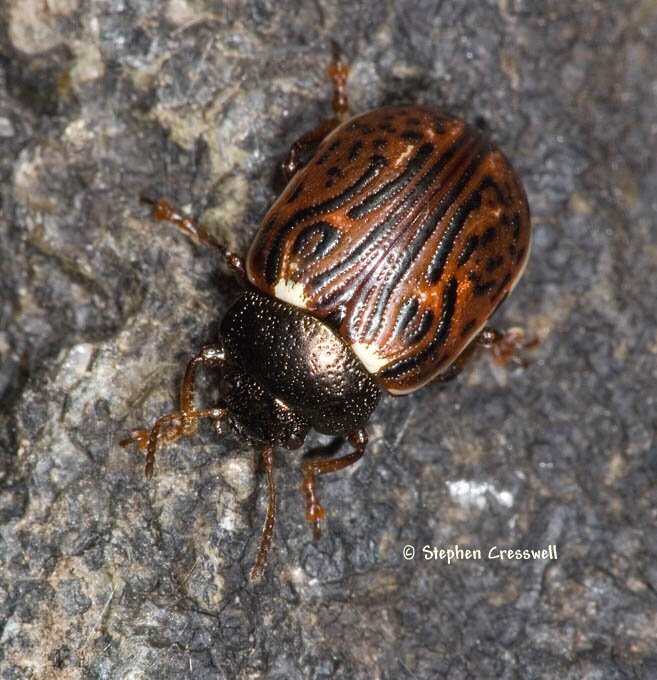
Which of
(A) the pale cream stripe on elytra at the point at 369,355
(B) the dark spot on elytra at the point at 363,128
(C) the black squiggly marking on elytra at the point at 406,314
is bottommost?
(A) the pale cream stripe on elytra at the point at 369,355

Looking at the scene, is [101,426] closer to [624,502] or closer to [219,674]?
[219,674]

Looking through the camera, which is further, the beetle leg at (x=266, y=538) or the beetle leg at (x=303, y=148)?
the beetle leg at (x=303, y=148)

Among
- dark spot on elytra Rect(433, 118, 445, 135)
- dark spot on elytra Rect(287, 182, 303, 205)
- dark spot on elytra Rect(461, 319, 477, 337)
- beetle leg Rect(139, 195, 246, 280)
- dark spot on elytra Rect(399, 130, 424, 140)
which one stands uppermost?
dark spot on elytra Rect(433, 118, 445, 135)

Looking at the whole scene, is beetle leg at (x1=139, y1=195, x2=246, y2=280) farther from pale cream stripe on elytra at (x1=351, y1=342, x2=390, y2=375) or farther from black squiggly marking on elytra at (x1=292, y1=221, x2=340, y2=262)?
pale cream stripe on elytra at (x1=351, y1=342, x2=390, y2=375)

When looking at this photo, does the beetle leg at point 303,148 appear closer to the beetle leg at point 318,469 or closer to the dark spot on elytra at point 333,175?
the dark spot on elytra at point 333,175

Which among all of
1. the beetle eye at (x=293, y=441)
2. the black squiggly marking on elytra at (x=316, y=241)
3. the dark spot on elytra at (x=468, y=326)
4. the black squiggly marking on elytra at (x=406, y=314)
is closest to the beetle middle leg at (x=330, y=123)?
the black squiggly marking on elytra at (x=316, y=241)

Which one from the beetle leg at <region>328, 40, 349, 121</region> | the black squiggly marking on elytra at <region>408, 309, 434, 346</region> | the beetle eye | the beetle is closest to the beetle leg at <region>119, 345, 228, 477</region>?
the beetle
